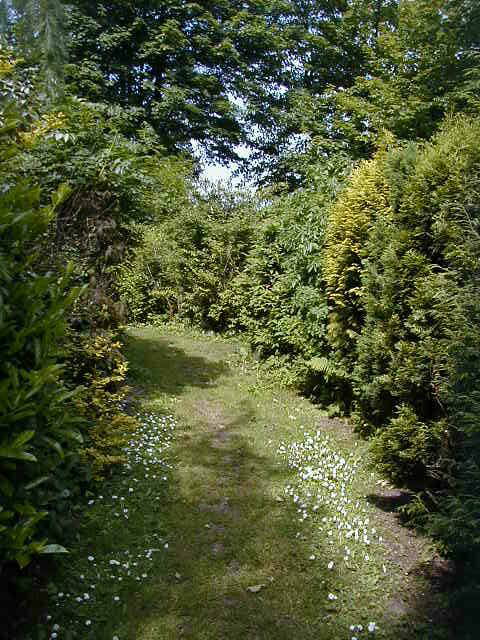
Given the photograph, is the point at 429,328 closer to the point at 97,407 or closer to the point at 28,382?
the point at 97,407

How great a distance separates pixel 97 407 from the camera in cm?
423

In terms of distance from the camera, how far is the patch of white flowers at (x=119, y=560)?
2.75 meters

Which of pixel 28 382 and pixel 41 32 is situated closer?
pixel 28 382

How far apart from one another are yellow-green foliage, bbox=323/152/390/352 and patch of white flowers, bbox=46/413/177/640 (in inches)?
92.3

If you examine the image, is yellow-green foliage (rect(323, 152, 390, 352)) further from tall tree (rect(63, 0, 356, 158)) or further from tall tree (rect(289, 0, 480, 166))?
tall tree (rect(63, 0, 356, 158))

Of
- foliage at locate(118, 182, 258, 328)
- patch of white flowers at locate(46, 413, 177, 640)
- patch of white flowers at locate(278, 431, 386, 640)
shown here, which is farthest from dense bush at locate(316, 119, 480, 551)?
foliage at locate(118, 182, 258, 328)

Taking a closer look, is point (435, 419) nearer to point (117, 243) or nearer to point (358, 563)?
point (358, 563)

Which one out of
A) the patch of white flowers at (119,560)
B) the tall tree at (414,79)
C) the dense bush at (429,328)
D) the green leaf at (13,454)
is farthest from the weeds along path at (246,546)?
the tall tree at (414,79)

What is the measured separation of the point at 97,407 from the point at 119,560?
1344 mm

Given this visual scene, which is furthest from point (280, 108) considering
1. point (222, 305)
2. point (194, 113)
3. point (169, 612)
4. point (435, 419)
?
point (169, 612)

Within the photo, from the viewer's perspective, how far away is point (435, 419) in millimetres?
3770

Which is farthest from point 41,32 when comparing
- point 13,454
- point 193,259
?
point 193,259

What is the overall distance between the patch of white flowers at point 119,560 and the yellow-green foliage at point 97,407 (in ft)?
0.72

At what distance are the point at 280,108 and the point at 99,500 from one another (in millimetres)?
19565
